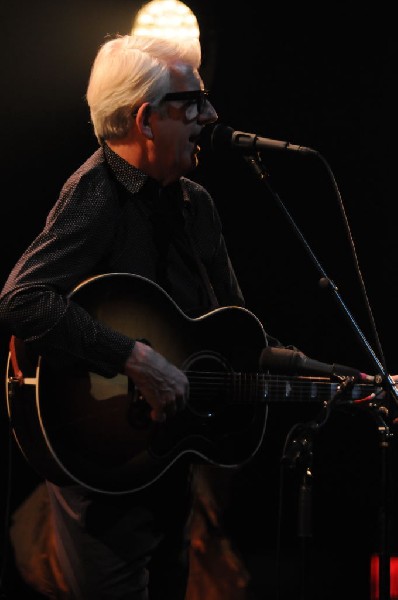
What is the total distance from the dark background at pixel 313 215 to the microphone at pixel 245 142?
99 centimetres

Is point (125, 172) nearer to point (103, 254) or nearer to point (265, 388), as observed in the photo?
point (103, 254)

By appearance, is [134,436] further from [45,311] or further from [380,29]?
[380,29]

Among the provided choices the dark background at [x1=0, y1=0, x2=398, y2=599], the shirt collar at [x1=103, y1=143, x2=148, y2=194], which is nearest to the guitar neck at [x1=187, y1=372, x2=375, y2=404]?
the shirt collar at [x1=103, y1=143, x2=148, y2=194]

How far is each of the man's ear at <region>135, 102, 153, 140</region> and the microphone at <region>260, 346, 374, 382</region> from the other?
0.77 metres

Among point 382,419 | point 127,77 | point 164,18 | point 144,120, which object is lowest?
point 382,419

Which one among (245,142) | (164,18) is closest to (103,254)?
(245,142)

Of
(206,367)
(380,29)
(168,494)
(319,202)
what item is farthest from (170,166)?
(380,29)

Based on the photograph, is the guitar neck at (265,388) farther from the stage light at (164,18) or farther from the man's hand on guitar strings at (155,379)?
the stage light at (164,18)

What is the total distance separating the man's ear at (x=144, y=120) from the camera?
244cm

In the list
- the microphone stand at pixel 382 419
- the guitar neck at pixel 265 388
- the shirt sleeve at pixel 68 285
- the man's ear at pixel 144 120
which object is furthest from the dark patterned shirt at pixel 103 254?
the microphone stand at pixel 382 419

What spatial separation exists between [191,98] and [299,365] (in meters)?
0.90

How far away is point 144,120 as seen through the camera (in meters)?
2.46

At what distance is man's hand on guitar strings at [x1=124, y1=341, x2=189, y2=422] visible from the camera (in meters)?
2.20

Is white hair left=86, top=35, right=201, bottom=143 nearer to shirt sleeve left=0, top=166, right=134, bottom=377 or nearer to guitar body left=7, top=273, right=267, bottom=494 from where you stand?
shirt sleeve left=0, top=166, right=134, bottom=377
